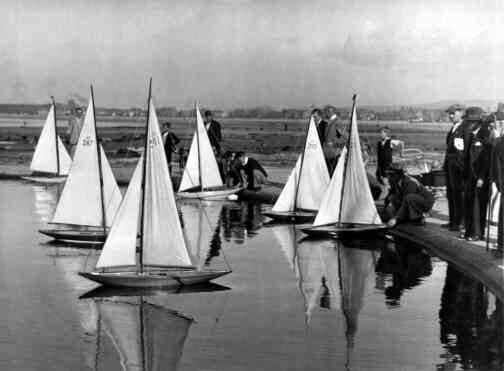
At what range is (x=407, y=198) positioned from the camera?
20.2m

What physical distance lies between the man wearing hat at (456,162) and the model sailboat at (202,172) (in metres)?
10.9

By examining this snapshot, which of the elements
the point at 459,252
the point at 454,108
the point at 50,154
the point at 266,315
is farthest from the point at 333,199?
the point at 50,154

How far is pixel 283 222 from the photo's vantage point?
24.3 m

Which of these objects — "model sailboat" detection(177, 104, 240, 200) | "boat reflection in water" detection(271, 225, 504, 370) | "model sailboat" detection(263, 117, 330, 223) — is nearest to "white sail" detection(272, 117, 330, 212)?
"model sailboat" detection(263, 117, 330, 223)

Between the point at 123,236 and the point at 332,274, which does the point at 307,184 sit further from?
the point at 123,236

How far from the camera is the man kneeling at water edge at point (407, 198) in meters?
20.1

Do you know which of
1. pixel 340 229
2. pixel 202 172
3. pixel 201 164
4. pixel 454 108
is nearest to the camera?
pixel 454 108

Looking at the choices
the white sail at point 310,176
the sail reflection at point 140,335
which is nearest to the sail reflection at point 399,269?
the white sail at point 310,176

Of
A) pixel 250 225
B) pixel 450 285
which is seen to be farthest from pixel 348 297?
pixel 250 225

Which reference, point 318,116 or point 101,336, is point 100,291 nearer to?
point 101,336

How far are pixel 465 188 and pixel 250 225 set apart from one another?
715cm

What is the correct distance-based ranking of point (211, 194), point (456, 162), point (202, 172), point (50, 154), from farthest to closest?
point (50, 154), point (202, 172), point (211, 194), point (456, 162)

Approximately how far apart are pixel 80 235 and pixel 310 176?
5.64 meters

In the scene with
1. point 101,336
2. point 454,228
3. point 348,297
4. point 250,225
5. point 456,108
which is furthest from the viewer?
point 250,225
